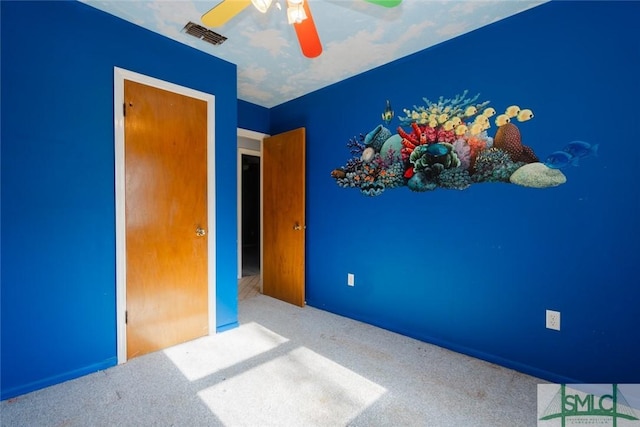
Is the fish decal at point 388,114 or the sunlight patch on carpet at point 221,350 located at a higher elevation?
the fish decal at point 388,114

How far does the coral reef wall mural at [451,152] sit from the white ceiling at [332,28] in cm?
50

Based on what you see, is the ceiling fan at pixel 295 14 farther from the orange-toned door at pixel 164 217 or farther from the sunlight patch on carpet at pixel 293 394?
the sunlight patch on carpet at pixel 293 394

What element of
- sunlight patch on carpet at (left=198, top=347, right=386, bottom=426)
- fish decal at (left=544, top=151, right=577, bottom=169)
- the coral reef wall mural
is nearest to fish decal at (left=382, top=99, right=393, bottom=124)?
the coral reef wall mural

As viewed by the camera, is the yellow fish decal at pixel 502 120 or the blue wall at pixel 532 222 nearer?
the blue wall at pixel 532 222

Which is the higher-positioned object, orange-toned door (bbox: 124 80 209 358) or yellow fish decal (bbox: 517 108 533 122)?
yellow fish decal (bbox: 517 108 533 122)

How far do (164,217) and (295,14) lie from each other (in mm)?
1771

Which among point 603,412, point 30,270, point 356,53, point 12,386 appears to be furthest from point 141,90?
point 603,412

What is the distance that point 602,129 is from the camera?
1.73m

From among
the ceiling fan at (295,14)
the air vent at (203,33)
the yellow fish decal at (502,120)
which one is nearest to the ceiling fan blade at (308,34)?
the ceiling fan at (295,14)

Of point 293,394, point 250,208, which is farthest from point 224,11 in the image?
point 250,208

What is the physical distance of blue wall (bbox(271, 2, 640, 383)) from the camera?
5.55ft

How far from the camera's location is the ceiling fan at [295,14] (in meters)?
1.23

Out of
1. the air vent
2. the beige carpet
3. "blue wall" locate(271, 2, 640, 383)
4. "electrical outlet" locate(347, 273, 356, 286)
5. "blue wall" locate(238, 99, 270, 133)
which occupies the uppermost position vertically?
the air vent

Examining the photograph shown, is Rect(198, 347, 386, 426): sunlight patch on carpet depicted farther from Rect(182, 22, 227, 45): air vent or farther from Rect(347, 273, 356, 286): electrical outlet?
Rect(182, 22, 227, 45): air vent
